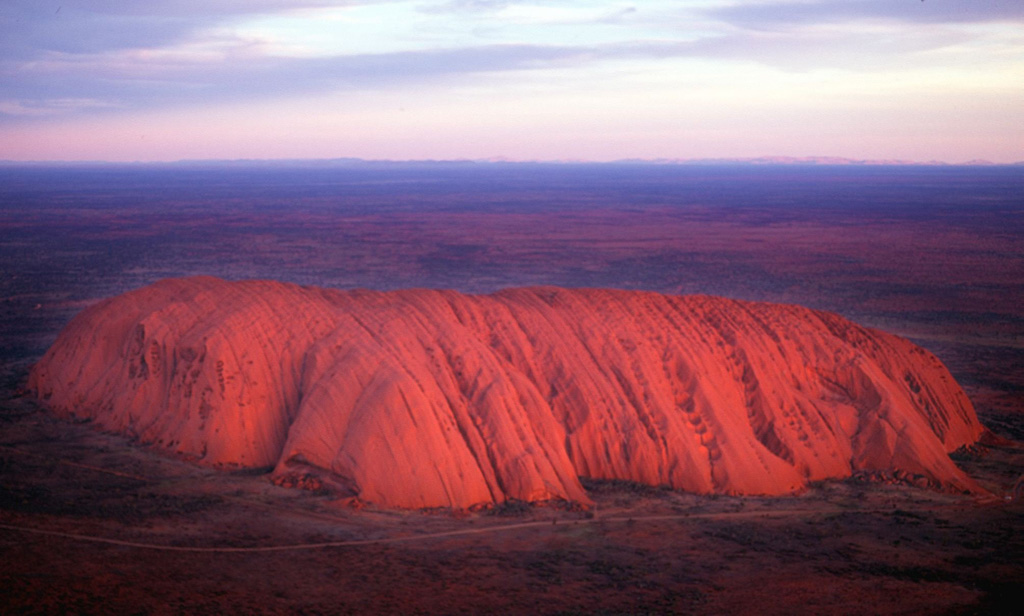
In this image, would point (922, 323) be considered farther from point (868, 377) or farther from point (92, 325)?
point (92, 325)

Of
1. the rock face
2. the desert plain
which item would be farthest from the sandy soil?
the rock face

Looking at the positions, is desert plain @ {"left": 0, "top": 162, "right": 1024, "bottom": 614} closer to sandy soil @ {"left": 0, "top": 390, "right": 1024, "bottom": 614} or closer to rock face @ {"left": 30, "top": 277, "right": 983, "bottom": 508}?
sandy soil @ {"left": 0, "top": 390, "right": 1024, "bottom": 614}

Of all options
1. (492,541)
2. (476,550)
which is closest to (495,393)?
(492,541)

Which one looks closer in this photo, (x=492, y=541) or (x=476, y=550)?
(x=476, y=550)

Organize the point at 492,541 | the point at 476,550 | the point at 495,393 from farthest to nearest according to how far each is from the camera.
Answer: the point at 495,393
the point at 492,541
the point at 476,550

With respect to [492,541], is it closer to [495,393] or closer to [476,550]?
[476,550]

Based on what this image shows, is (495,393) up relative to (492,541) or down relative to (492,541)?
up

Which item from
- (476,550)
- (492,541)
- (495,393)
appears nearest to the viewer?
(476,550)
